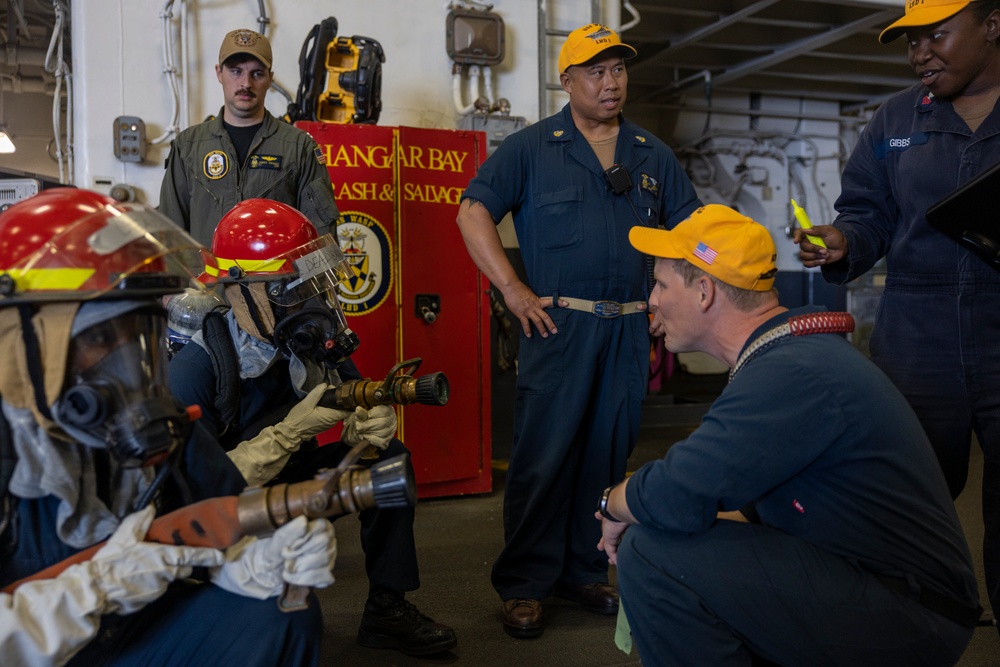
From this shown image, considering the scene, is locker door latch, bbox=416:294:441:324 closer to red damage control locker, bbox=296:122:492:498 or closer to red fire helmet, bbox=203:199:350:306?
red damage control locker, bbox=296:122:492:498

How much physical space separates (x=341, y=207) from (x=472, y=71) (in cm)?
123

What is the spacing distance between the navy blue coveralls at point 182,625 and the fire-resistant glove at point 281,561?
0.15 ft

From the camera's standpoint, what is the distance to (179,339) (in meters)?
2.56

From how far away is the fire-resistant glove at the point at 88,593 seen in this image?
1220mm

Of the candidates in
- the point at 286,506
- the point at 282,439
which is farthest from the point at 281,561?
the point at 282,439

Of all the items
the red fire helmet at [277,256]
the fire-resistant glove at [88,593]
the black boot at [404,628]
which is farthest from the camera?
the black boot at [404,628]

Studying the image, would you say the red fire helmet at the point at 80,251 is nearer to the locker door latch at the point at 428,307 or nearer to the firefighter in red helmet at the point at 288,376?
the firefighter in red helmet at the point at 288,376

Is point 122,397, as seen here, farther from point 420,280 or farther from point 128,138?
point 128,138

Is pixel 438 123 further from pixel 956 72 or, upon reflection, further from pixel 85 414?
pixel 85 414

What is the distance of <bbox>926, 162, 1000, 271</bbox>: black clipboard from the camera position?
2.09 meters

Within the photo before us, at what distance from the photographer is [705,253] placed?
1.84 metres

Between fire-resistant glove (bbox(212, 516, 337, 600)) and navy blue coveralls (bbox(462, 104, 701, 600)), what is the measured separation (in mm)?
1405

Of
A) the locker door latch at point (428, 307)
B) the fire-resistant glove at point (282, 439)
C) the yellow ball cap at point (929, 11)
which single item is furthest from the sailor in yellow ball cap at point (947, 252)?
the locker door latch at point (428, 307)

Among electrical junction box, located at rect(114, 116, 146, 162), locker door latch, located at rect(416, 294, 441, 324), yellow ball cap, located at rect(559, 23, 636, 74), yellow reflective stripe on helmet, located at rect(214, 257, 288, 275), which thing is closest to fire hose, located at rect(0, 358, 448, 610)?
yellow reflective stripe on helmet, located at rect(214, 257, 288, 275)
